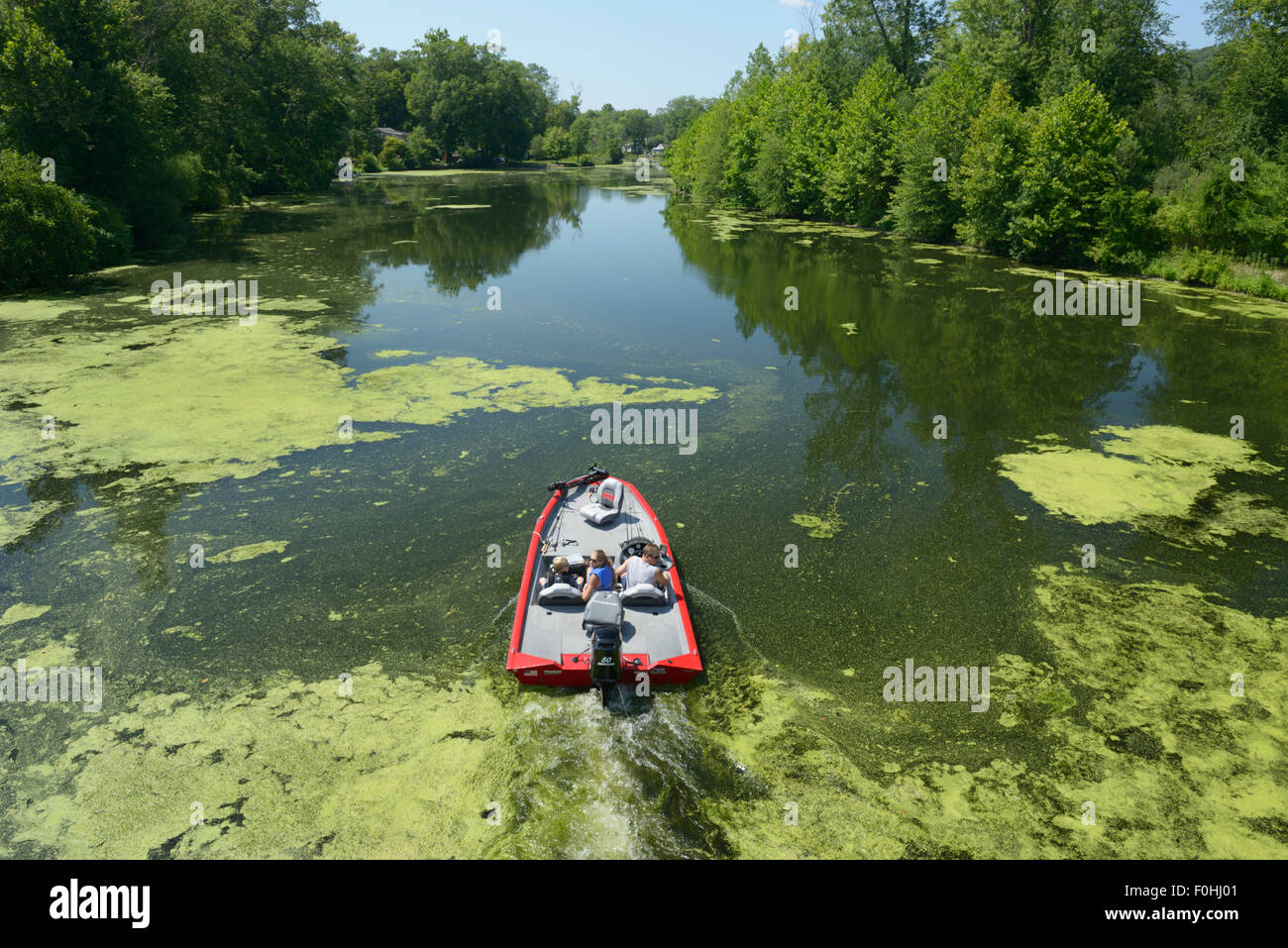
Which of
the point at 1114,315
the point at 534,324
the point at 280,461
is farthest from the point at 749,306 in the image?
the point at 280,461

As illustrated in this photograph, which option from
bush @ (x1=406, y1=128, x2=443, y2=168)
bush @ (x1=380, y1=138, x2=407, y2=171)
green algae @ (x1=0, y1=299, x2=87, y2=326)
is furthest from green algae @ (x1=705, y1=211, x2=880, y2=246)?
bush @ (x1=406, y1=128, x2=443, y2=168)

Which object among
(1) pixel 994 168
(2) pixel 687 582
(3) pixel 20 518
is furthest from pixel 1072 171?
(3) pixel 20 518

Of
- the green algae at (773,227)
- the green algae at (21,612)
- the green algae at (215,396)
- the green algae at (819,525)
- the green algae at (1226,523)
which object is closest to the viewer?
the green algae at (21,612)

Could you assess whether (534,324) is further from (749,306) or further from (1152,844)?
(1152,844)

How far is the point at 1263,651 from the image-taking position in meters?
7.78

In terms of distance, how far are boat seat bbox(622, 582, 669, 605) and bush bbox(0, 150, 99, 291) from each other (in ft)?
75.2

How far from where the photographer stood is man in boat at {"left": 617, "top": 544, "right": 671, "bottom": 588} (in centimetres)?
783

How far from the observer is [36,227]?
20.8 metres
